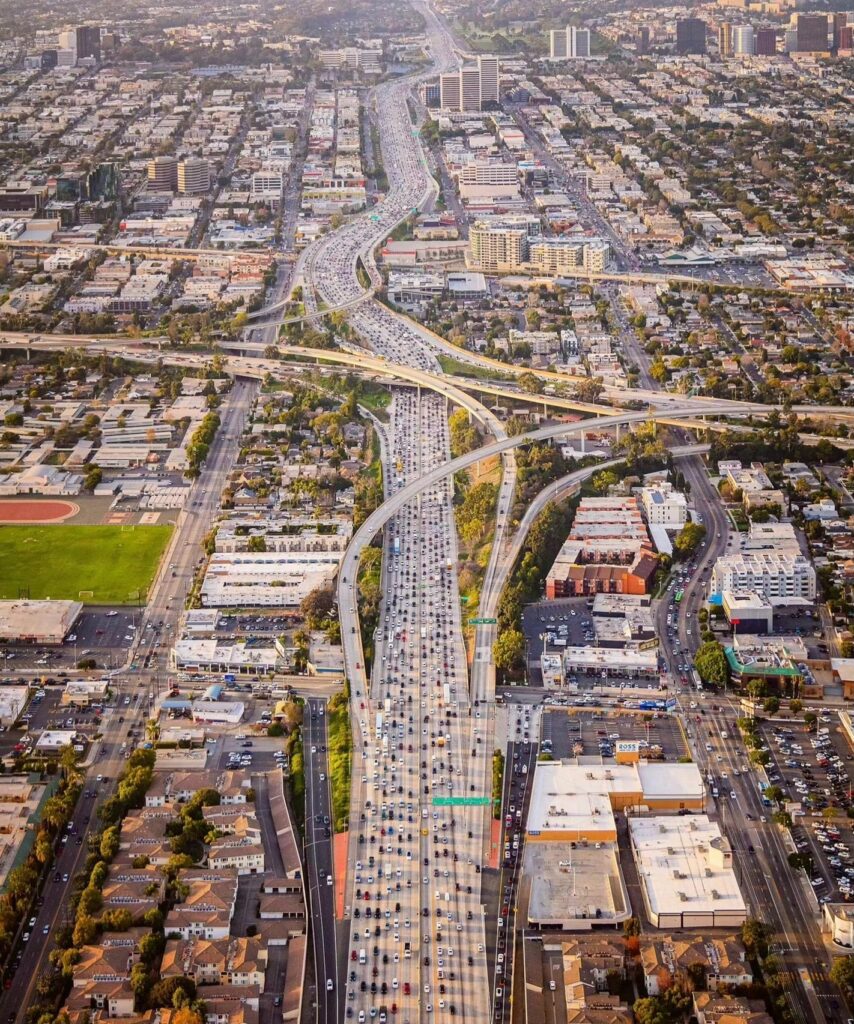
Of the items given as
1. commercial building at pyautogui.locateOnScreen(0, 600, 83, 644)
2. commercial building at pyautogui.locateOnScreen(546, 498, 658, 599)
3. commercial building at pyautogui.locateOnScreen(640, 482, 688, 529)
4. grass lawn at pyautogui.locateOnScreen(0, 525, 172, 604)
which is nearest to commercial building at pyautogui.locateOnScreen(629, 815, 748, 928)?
commercial building at pyautogui.locateOnScreen(546, 498, 658, 599)

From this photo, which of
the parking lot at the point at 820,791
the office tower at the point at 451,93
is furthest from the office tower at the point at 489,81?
the parking lot at the point at 820,791

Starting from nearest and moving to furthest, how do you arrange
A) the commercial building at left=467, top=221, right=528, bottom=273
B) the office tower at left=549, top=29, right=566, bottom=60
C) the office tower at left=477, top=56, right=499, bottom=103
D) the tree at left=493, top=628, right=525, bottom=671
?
the tree at left=493, top=628, right=525, bottom=671
the commercial building at left=467, top=221, right=528, bottom=273
the office tower at left=477, top=56, right=499, bottom=103
the office tower at left=549, top=29, right=566, bottom=60

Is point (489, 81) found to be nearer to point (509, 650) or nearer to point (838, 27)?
point (838, 27)

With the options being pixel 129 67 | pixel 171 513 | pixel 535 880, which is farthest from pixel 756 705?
pixel 129 67

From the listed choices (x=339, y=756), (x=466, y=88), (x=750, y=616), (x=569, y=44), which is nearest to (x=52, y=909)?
(x=339, y=756)

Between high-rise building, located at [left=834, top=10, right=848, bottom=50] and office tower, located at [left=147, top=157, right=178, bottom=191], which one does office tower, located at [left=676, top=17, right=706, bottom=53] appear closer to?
high-rise building, located at [left=834, top=10, right=848, bottom=50]

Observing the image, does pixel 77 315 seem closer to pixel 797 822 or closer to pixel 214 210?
pixel 214 210
